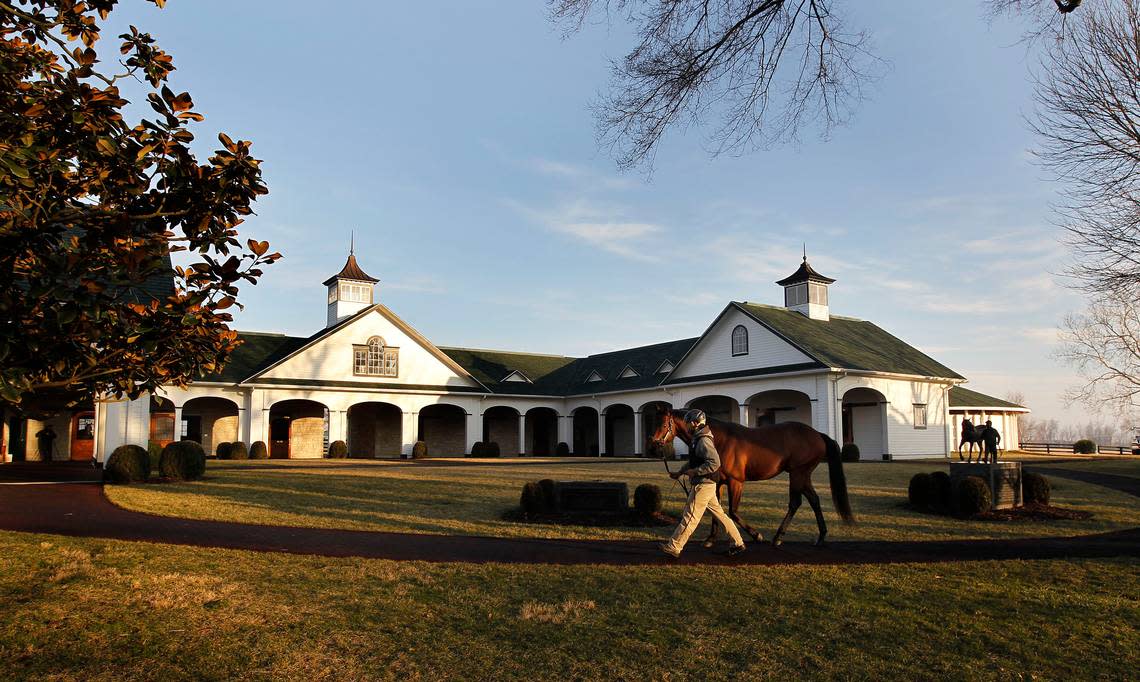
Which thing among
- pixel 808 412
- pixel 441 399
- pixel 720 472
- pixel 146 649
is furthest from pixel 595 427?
pixel 146 649

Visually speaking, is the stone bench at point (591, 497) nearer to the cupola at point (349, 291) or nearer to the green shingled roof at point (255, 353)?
the green shingled roof at point (255, 353)

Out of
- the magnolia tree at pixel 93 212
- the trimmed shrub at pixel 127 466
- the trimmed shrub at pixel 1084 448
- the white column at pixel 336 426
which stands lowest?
the trimmed shrub at pixel 1084 448

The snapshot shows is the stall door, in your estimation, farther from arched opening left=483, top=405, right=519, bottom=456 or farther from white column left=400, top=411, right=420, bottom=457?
arched opening left=483, top=405, right=519, bottom=456

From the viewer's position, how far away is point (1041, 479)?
1387 centimetres

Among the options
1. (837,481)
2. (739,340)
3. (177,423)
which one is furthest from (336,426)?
(837,481)

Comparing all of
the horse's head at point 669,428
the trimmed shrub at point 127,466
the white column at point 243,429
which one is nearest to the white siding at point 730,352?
the white column at point 243,429

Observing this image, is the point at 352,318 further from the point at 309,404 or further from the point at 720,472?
the point at 720,472

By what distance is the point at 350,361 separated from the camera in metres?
37.2

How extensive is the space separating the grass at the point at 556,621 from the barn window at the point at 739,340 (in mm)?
25978

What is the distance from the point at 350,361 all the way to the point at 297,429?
15.6ft

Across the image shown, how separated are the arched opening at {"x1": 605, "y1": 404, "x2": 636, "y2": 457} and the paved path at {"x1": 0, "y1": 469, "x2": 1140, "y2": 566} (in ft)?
110

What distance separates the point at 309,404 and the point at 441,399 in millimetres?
6542

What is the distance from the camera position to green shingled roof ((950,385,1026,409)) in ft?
129

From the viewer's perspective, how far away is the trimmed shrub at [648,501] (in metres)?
12.5
